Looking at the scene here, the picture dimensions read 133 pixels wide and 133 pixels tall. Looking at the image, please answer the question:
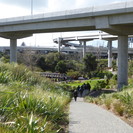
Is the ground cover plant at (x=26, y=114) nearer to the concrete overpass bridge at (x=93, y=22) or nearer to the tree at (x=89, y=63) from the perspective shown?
the concrete overpass bridge at (x=93, y=22)

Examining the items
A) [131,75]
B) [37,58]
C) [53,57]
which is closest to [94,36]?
[53,57]

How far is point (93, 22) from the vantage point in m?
32.8

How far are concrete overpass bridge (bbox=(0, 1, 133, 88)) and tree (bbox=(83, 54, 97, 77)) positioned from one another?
18608 millimetres

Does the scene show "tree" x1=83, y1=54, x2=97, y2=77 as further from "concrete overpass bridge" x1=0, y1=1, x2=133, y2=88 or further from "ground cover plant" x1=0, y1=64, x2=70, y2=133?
"ground cover plant" x1=0, y1=64, x2=70, y2=133

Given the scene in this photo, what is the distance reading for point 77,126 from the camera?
345 inches

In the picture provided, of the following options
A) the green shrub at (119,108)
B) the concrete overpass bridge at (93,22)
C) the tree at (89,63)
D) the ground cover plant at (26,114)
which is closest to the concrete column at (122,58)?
the concrete overpass bridge at (93,22)

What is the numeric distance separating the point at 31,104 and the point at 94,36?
77.3 meters

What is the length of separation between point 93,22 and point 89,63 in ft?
87.6

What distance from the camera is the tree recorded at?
58013mm

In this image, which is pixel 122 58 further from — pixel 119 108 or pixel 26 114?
pixel 26 114

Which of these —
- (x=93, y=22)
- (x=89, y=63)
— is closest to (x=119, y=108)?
(x=93, y=22)

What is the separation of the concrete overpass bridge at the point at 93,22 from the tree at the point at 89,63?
1861 centimetres

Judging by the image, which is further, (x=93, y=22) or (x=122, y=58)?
(x=122, y=58)

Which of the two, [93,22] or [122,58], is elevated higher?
[93,22]
